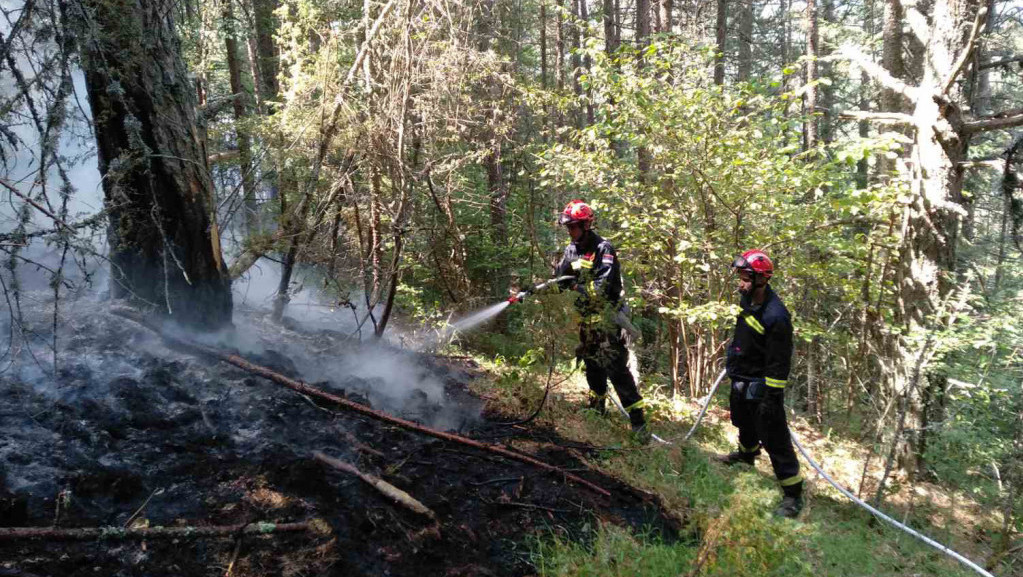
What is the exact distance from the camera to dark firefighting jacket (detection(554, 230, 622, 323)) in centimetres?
533

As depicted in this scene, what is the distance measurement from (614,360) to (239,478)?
11.5 feet

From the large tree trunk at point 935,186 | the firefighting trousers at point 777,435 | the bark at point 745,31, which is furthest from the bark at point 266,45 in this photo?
the bark at point 745,31

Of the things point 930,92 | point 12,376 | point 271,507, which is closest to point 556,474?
point 271,507

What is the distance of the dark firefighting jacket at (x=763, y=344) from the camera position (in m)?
4.94

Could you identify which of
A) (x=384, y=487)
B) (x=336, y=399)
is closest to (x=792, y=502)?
(x=384, y=487)

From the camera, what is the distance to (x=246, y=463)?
12.0 feet

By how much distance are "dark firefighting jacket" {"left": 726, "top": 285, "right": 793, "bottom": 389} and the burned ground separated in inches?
65.5

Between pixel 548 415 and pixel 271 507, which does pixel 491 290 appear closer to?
pixel 548 415

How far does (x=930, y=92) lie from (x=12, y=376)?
28.4 ft

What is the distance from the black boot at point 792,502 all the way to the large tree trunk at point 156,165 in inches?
220

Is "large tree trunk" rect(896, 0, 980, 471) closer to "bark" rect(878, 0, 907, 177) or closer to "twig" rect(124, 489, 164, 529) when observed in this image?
"bark" rect(878, 0, 907, 177)

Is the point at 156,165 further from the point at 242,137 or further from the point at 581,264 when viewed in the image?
the point at 242,137

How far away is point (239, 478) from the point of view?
348 cm

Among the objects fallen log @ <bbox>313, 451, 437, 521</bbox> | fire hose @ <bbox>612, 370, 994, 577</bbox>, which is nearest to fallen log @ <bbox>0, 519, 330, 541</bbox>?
fallen log @ <bbox>313, 451, 437, 521</bbox>
